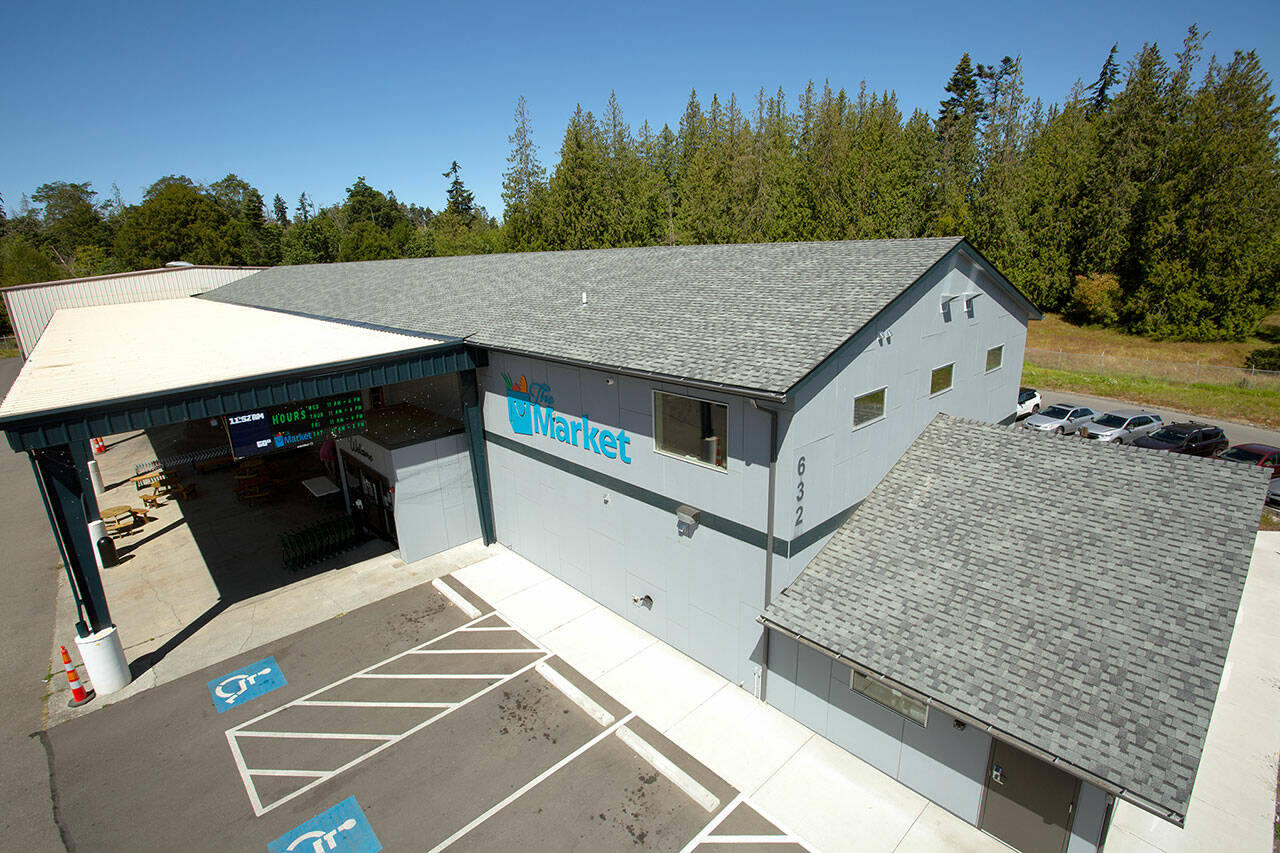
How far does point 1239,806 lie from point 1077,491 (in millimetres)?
4985

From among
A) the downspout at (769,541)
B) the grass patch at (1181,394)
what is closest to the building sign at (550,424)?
the downspout at (769,541)

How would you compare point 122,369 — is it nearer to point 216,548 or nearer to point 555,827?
point 216,548

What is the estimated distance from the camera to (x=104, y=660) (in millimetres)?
12016

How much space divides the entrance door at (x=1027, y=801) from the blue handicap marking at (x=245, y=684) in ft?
41.8

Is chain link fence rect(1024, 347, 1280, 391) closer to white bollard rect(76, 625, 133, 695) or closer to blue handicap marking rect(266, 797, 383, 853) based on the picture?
blue handicap marking rect(266, 797, 383, 853)

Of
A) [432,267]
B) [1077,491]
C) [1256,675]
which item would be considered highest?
[432,267]

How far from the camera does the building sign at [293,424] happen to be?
521 inches

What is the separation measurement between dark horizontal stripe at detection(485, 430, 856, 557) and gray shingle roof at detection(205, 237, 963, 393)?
8.87 feet

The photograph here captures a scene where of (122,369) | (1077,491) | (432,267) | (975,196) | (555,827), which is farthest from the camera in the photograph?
(975,196)

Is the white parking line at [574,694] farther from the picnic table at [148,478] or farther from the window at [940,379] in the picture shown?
the picnic table at [148,478]

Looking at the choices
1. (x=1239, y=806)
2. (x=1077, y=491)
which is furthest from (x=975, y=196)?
(x=1239, y=806)

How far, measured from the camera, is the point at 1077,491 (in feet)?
35.5

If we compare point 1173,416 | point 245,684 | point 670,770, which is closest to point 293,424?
point 245,684

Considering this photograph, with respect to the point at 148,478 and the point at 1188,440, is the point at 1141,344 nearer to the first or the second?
the point at 1188,440
